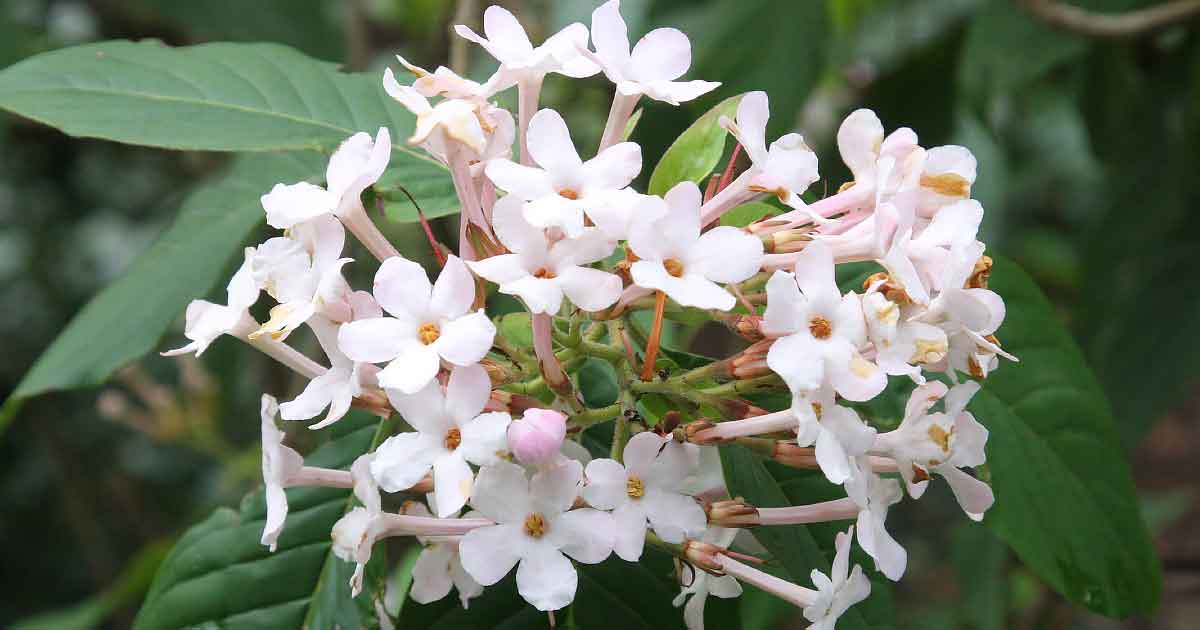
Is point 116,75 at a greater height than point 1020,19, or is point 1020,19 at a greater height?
point 116,75

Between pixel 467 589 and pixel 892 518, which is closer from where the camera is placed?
pixel 467 589

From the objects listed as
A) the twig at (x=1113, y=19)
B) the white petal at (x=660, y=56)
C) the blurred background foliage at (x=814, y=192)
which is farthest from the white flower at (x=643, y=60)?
the twig at (x=1113, y=19)

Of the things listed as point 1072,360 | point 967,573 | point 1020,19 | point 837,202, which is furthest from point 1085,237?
point 837,202

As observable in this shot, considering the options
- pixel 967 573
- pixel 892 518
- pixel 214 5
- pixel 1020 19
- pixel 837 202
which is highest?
pixel 837 202

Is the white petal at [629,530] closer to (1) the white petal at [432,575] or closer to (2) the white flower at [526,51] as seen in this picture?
(1) the white petal at [432,575]

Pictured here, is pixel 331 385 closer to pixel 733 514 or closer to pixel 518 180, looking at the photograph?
pixel 518 180

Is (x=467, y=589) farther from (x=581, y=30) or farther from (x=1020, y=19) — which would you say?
(x=1020, y=19)

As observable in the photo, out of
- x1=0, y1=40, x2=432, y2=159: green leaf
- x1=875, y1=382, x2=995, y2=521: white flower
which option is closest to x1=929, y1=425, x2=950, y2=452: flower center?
x1=875, y1=382, x2=995, y2=521: white flower

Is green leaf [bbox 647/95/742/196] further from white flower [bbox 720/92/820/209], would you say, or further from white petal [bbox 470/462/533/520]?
white petal [bbox 470/462/533/520]
